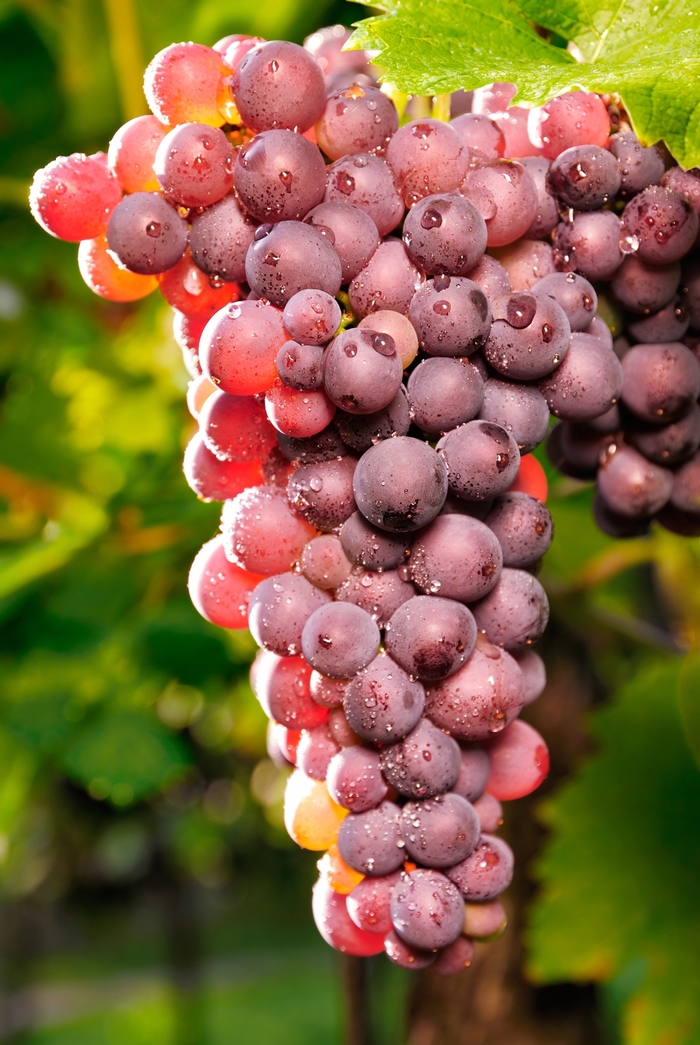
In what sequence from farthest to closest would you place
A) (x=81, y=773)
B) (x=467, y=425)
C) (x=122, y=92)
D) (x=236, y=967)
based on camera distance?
(x=236, y=967)
(x=122, y=92)
(x=81, y=773)
(x=467, y=425)

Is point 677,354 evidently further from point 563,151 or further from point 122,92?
point 122,92

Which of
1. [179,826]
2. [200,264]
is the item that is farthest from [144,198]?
[179,826]

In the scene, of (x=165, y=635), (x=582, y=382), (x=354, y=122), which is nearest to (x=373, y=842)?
(x=582, y=382)

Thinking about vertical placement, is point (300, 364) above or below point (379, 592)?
above

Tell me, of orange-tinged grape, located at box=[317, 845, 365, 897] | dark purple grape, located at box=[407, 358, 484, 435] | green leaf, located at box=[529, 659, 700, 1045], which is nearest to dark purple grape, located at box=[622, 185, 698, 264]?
dark purple grape, located at box=[407, 358, 484, 435]

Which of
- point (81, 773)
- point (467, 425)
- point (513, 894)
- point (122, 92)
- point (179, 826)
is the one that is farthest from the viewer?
point (179, 826)

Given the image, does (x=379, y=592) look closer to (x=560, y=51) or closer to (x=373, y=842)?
(x=373, y=842)
